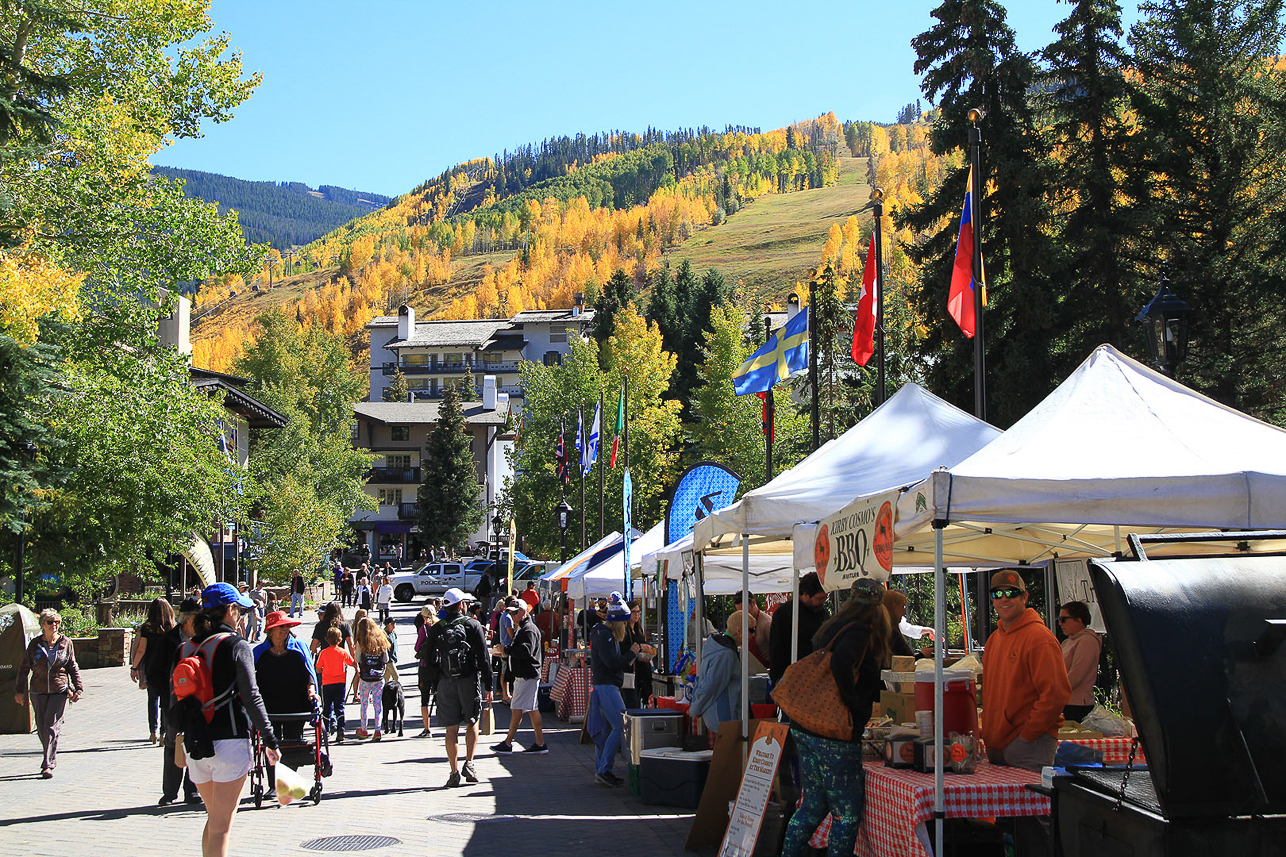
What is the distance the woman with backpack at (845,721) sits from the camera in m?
6.52

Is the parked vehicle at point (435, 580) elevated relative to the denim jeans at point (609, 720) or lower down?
lower down

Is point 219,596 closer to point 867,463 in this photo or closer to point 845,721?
point 845,721

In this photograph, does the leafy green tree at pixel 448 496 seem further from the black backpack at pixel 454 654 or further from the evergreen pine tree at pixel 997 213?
the black backpack at pixel 454 654

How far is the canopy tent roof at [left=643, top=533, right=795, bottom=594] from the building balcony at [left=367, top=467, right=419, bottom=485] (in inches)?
2964

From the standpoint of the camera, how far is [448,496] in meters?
78.2

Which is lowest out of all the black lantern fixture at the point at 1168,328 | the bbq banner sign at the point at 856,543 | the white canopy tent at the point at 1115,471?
the bbq banner sign at the point at 856,543

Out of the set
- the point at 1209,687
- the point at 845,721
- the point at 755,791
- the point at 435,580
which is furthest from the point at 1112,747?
the point at 435,580

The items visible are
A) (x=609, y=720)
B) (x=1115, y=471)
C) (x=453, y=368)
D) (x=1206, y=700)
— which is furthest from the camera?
(x=453, y=368)

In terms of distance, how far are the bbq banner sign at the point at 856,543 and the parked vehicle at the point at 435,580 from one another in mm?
48253

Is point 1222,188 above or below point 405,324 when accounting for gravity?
below

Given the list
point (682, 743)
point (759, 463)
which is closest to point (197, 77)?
point (682, 743)

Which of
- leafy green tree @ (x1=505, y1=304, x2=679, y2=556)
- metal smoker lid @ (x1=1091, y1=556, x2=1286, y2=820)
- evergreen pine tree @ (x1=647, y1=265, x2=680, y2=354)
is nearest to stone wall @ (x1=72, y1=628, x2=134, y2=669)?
leafy green tree @ (x1=505, y1=304, x2=679, y2=556)

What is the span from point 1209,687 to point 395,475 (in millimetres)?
91162

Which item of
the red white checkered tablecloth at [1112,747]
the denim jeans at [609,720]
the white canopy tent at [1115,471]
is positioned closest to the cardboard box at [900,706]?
the red white checkered tablecloth at [1112,747]
